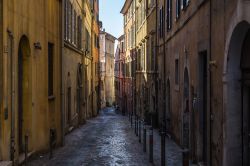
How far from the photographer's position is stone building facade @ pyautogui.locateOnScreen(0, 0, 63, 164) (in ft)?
33.2

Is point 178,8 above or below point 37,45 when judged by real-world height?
above

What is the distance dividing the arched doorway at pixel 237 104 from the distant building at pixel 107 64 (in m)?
63.4

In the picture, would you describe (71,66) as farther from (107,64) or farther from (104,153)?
(107,64)

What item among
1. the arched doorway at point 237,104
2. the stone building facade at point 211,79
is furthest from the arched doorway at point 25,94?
the arched doorway at point 237,104

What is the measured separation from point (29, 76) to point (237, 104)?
6481mm

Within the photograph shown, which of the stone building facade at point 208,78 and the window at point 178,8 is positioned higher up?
the window at point 178,8

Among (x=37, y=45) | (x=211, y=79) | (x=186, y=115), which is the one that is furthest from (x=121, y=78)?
(x=211, y=79)

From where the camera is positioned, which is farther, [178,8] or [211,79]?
[178,8]

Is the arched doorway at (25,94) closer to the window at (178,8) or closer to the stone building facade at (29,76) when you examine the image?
the stone building facade at (29,76)

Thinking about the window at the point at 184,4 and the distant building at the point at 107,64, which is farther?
the distant building at the point at 107,64

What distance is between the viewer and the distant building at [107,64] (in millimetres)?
73062

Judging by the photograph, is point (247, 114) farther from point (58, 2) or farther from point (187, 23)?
point (58, 2)

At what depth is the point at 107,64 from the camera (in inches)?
3034

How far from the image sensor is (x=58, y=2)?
675 inches
